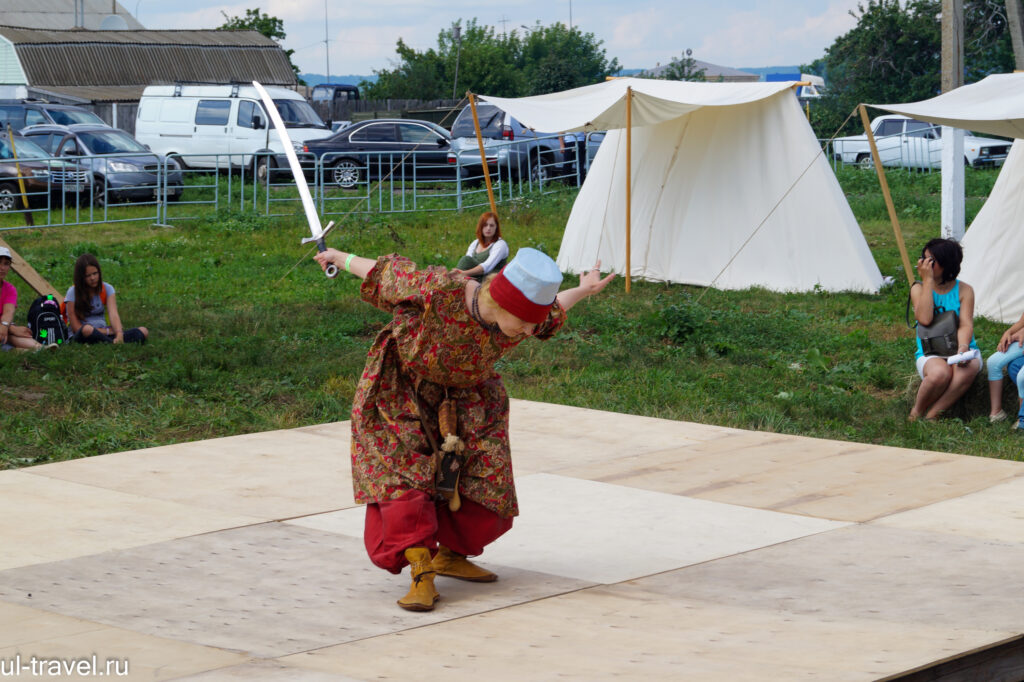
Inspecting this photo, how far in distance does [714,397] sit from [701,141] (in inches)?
251

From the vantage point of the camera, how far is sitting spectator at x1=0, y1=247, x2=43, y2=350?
9914 mm

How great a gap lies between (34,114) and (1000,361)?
2194 centimetres

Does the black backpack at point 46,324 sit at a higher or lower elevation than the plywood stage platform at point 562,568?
higher

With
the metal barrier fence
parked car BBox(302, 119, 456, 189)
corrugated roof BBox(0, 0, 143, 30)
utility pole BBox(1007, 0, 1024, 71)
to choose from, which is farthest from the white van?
corrugated roof BBox(0, 0, 143, 30)

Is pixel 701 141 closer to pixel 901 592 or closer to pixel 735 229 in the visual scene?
pixel 735 229

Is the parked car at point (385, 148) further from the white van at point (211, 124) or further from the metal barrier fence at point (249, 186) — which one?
the white van at point (211, 124)

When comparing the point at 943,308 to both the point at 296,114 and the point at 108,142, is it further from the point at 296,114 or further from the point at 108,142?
the point at 296,114

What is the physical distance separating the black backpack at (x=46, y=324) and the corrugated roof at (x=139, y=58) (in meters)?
29.3

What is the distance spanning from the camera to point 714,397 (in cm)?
915

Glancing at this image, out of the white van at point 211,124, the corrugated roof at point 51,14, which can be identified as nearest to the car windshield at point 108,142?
the white van at point 211,124

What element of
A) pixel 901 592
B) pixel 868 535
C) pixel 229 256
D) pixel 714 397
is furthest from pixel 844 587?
pixel 229 256

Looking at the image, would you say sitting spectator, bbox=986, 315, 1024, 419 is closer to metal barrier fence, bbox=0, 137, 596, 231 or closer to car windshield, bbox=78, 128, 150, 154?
metal barrier fence, bbox=0, 137, 596, 231

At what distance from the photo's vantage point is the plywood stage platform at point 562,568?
411cm

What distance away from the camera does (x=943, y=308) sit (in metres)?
8.51
